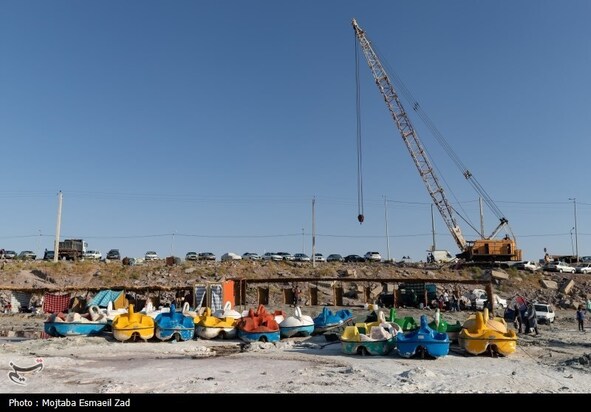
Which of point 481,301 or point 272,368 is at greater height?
point 481,301

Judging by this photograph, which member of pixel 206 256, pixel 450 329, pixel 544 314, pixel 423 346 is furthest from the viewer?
pixel 206 256

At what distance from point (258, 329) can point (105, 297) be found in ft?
50.0

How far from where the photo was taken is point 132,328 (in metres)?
21.8

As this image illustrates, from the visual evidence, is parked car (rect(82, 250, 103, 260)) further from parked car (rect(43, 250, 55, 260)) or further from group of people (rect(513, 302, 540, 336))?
group of people (rect(513, 302, 540, 336))

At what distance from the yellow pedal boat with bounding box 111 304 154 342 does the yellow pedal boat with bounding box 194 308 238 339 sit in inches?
84.2

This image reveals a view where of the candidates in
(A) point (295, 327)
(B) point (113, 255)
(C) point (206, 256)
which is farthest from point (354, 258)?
(A) point (295, 327)

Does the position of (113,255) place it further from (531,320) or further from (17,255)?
(531,320)

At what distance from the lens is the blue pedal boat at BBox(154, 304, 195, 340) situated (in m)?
22.2

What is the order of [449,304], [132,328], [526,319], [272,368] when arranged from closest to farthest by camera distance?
1. [272,368]
2. [132,328]
3. [526,319]
4. [449,304]

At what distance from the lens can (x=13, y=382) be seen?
44.7 ft

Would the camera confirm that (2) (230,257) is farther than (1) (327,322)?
Yes

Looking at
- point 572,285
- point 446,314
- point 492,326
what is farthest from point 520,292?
point 492,326

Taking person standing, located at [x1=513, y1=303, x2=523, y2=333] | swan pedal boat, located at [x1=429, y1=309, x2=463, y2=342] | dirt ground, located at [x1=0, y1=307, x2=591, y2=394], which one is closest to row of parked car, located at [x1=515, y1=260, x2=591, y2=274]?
person standing, located at [x1=513, y1=303, x2=523, y2=333]
